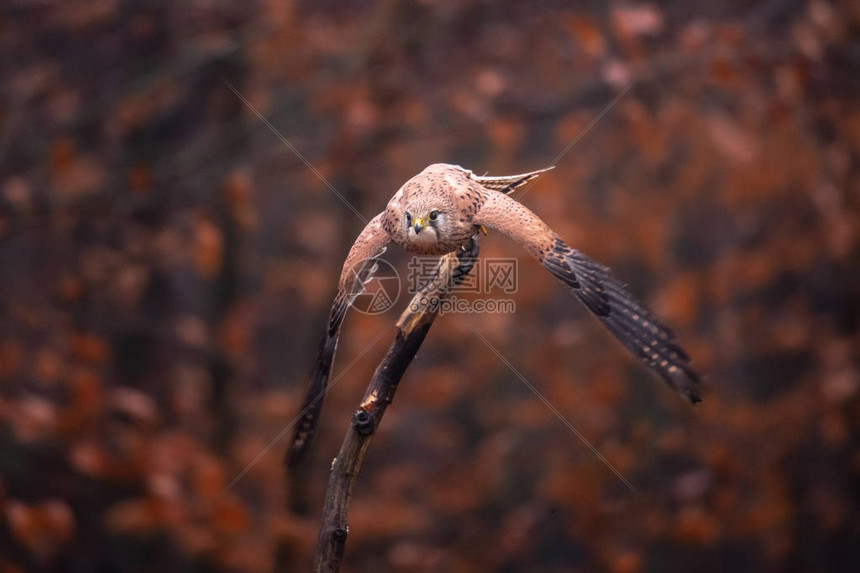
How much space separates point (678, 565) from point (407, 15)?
4234 millimetres

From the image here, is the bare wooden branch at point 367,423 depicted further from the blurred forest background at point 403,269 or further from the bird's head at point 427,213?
the blurred forest background at point 403,269

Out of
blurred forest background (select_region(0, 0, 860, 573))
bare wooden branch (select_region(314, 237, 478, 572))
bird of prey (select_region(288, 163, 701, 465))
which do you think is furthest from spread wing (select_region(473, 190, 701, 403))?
blurred forest background (select_region(0, 0, 860, 573))

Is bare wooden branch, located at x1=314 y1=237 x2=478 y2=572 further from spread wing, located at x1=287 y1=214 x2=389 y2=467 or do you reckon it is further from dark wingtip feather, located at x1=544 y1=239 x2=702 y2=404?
dark wingtip feather, located at x1=544 y1=239 x2=702 y2=404

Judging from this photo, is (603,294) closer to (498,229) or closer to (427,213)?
(498,229)

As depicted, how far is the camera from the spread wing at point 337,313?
1739 mm

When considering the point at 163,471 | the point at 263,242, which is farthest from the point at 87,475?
the point at 263,242

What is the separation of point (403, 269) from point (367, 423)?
175 centimetres

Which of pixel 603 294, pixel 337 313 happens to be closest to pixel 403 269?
pixel 337 313

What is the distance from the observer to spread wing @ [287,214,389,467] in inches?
68.5

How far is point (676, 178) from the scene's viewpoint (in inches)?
205

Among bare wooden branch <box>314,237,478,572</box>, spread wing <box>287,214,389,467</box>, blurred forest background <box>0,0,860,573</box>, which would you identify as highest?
blurred forest background <box>0,0,860,573</box>

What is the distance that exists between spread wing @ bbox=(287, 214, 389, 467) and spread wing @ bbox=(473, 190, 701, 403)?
267 mm

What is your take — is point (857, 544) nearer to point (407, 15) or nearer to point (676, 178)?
point (676, 178)

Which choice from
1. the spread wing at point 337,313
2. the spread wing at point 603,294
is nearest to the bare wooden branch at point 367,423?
the spread wing at point 337,313
